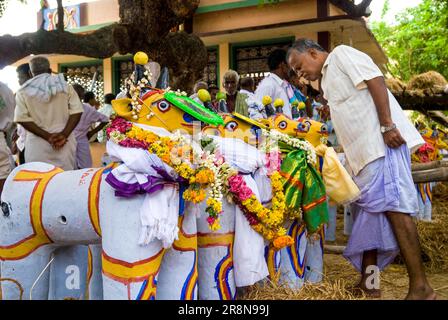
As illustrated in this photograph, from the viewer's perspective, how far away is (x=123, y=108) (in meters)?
2.67

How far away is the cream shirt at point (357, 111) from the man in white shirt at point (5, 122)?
2889 millimetres

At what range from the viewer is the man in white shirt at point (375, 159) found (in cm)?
316

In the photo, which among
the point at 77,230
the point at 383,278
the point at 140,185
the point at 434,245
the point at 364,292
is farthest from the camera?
the point at 434,245

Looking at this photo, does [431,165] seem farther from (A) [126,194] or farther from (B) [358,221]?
(A) [126,194]

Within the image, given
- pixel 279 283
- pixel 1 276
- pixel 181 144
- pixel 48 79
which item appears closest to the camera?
pixel 181 144

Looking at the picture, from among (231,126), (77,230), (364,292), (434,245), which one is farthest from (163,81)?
(434,245)

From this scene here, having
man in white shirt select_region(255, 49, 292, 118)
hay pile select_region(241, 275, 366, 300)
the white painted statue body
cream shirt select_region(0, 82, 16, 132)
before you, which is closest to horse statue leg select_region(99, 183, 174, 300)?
the white painted statue body

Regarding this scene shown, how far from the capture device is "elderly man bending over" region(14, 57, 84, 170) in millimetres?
4488

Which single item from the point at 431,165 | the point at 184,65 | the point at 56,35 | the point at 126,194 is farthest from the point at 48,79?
the point at 431,165

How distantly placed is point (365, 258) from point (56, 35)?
3.65 meters

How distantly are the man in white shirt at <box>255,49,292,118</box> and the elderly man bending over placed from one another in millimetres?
1896

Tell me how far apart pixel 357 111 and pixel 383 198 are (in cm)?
60

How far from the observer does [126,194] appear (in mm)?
2406

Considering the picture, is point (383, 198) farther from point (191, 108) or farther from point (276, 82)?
point (276, 82)
